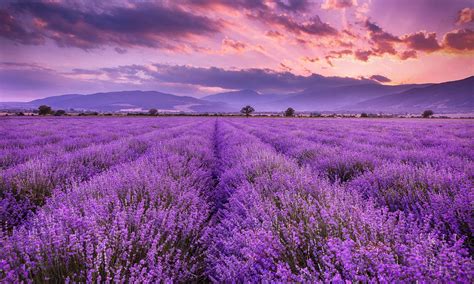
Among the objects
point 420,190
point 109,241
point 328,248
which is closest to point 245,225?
point 328,248

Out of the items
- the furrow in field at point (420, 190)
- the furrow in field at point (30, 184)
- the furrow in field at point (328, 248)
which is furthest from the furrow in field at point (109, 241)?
the furrow in field at point (420, 190)

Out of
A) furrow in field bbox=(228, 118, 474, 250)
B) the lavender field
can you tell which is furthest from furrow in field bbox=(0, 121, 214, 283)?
furrow in field bbox=(228, 118, 474, 250)

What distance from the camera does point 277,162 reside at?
13.9ft

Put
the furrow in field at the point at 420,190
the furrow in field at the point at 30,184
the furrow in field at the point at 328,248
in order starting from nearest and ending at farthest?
the furrow in field at the point at 328,248, the furrow in field at the point at 420,190, the furrow in field at the point at 30,184

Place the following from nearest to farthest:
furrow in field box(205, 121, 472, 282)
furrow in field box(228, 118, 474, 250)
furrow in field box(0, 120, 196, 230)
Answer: furrow in field box(205, 121, 472, 282) → furrow in field box(228, 118, 474, 250) → furrow in field box(0, 120, 196, 230)

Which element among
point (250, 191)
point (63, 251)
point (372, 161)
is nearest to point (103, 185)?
point (63, 251)

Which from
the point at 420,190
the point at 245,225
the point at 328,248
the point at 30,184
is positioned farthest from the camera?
the point at 30,184

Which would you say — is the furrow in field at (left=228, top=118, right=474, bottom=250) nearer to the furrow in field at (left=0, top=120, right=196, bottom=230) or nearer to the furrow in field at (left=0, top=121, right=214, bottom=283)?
the furrow in field at (left=0, top=121, right=214, bottom=283)

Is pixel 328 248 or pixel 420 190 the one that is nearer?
pixel 328 248

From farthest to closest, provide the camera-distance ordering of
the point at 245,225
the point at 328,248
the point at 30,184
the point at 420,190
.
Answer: the point at 30,184, the point at 420,190, the point at 245,225, the point at 328,248

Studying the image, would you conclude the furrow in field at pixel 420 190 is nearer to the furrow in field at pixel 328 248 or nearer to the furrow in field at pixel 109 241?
the furrow in field at pixel 328 248

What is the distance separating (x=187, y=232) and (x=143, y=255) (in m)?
0.46

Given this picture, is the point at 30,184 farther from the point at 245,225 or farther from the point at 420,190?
the point at 420,190

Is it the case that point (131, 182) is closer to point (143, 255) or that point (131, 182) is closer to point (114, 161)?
point (143, 255)
